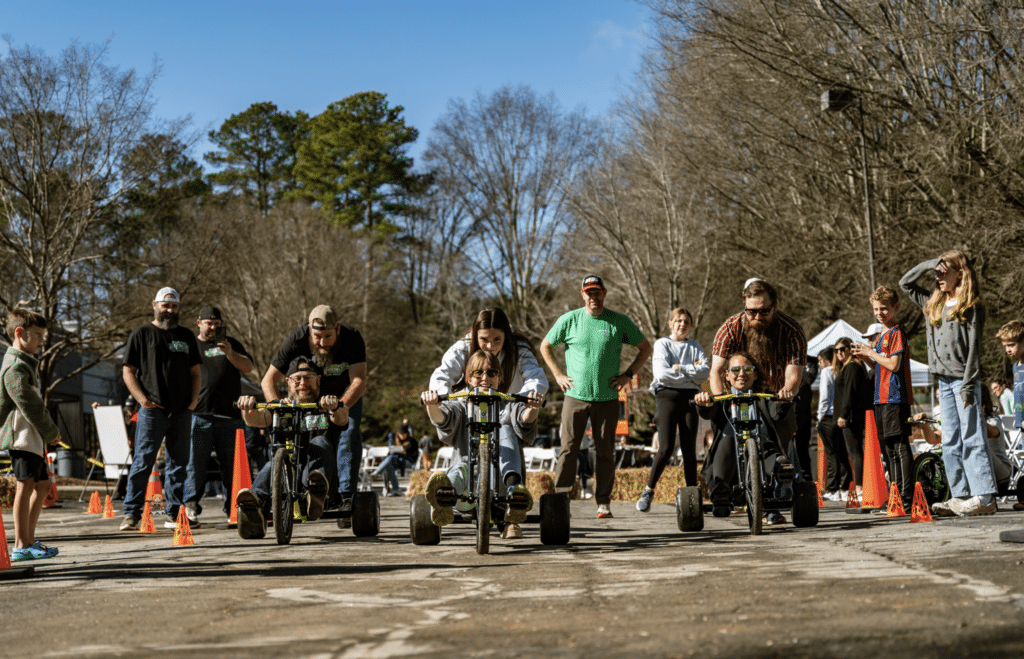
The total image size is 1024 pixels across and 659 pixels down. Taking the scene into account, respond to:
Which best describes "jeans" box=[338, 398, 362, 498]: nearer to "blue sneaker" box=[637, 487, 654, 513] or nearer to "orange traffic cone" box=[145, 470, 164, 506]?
"blue sneaker" box=[637, 487, 654, 513]

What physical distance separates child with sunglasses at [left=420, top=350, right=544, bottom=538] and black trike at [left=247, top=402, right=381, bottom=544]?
1051 millimetres

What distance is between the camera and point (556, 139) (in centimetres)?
4591

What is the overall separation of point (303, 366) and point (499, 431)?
1822 millimetres

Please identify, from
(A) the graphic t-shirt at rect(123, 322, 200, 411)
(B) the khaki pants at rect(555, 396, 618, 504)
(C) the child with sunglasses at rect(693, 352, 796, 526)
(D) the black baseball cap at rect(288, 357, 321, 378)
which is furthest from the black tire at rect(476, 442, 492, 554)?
(A) the graphic t-shirt at rect(123, 322, 200, 411)

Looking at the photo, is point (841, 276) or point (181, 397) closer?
point (181, 397)

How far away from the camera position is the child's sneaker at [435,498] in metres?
6.65

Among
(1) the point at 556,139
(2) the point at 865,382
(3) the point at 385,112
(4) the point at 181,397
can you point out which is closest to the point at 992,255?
(2) the point at 865,382

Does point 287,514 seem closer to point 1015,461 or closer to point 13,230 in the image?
point 1015,461

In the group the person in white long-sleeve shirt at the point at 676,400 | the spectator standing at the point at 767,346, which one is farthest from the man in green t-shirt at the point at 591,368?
the spectator standing at the point at 767,346

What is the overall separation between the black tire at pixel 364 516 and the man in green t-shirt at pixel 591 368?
1.54 m

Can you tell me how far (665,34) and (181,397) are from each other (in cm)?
1849

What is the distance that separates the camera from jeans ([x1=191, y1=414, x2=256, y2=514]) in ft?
32.6

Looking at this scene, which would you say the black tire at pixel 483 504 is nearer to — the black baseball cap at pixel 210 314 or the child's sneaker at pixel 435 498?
the child's sneaker at pixel 435 498

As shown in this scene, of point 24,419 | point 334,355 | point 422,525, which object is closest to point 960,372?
point 422,525
